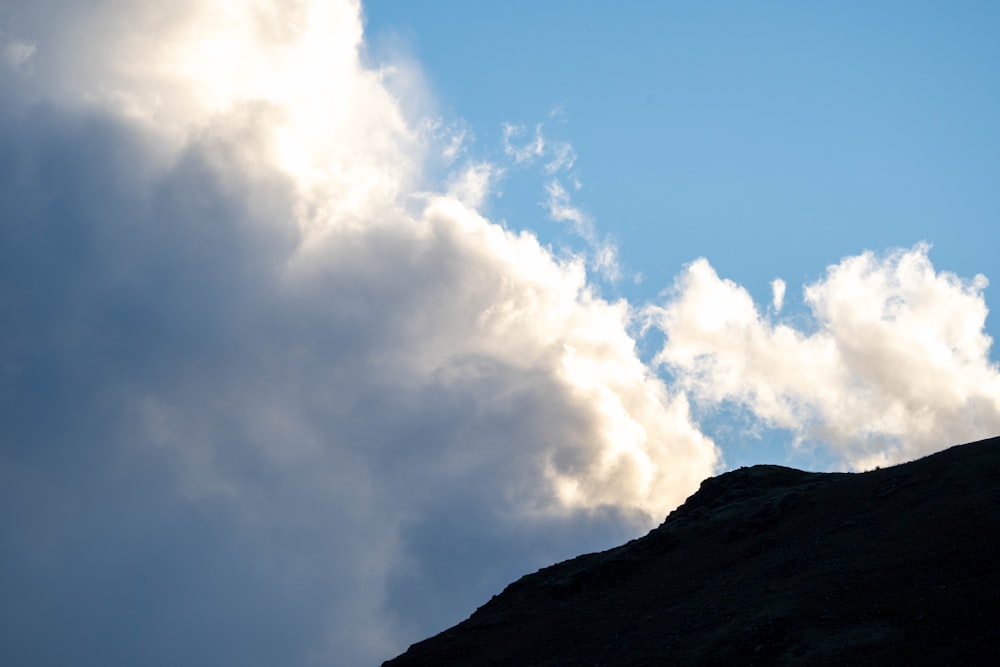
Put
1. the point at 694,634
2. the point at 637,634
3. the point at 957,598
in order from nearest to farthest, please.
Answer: the point at 957,598 → the point at 694,634 → the point at 637,634

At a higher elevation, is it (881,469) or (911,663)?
(881,469)

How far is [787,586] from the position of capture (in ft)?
209

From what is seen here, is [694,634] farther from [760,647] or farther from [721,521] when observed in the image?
[721,521]

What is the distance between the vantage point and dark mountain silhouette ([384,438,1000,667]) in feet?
165

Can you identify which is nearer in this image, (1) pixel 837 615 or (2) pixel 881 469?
(1) pixel 837 615

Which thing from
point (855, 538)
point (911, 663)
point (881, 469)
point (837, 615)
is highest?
point (881, 469)

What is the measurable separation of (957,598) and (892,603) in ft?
13.6

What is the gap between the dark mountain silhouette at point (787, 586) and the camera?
165 feet

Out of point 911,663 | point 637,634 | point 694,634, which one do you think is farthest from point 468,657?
point 911,663

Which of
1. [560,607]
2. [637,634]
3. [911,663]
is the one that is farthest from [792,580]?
[560,607]

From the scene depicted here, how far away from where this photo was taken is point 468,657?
79.2 m

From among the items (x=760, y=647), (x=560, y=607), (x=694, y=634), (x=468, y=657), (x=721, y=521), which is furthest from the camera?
(x=721, y=521)

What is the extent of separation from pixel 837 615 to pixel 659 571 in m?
32.0

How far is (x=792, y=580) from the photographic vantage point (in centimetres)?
6469
